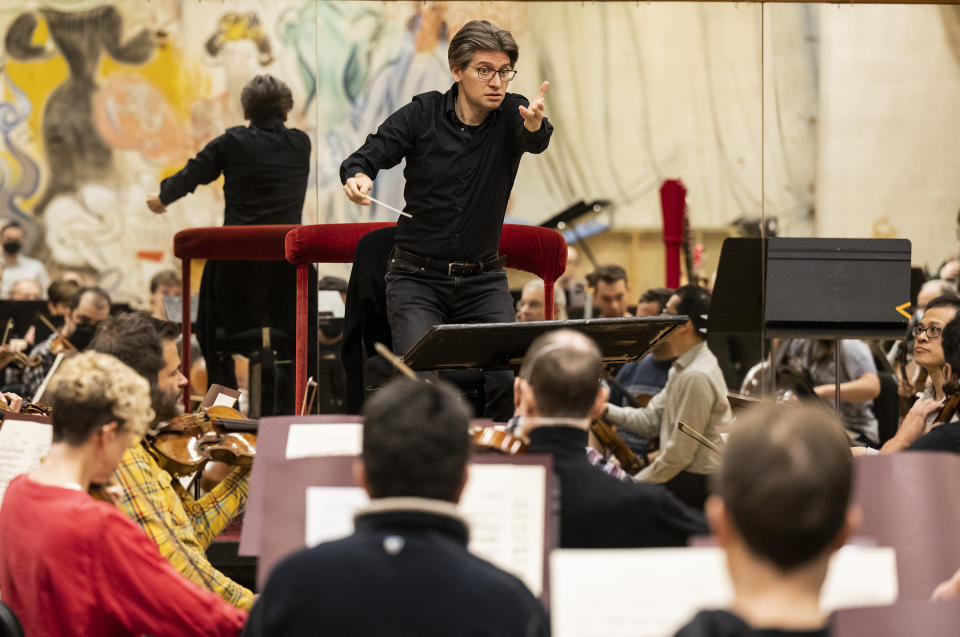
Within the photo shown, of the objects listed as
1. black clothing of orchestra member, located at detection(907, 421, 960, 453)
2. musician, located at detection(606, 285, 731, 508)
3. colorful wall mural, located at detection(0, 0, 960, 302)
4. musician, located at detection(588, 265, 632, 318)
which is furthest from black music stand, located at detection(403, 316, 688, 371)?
colorful wall mural, located at detection(0, 0, 960, 302)

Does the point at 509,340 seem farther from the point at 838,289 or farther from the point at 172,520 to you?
the point at 838,289

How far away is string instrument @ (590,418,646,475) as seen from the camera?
581cm

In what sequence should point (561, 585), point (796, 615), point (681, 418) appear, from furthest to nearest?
point (681, 418) → point (561, 585) → point (796, 615)

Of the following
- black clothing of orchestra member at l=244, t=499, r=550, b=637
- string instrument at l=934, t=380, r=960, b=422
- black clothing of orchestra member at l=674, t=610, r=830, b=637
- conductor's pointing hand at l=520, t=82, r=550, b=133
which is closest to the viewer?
black clothing of orchestra member at l=674, t=610, r=830, b=637

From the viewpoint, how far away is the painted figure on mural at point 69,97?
28.3 feet

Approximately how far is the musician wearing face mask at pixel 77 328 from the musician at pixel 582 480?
5.01 metres

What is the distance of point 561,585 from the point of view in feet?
6.08

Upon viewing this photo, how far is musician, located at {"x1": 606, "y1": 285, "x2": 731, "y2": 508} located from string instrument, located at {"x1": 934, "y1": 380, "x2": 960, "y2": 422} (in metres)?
1.58

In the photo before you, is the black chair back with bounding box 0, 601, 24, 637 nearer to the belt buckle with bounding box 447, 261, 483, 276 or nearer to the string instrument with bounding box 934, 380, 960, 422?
the belt buckle with bounding box 447, 261, 483, 276

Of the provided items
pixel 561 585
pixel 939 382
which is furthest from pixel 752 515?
pixel 939 382

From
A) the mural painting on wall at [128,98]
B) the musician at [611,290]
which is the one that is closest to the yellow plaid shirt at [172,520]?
the musician at [611,290]

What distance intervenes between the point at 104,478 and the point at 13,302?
19.3 feet

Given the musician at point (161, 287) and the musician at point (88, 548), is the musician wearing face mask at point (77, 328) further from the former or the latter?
the musician at point (88, 548)

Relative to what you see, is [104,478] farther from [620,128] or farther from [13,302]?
[620,128]
